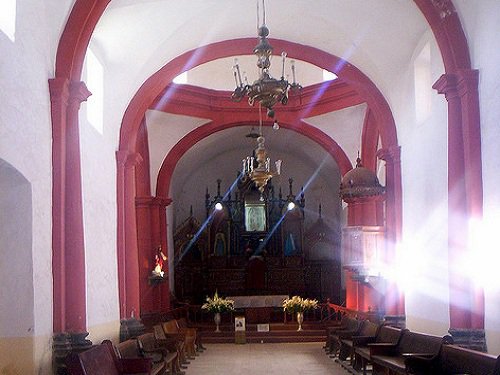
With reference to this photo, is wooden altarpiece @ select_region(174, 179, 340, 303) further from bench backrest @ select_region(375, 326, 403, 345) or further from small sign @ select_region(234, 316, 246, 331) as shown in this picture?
bench backrest @ select_region(375, 326, 403, 345)

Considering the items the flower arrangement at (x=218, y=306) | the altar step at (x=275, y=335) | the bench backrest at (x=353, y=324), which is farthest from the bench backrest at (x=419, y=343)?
the flower arrangement at (x=218, y=306)

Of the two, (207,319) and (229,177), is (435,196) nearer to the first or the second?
(207,319)

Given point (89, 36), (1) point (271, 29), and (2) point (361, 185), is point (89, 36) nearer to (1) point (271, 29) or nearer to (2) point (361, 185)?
(1) point (271, 29)

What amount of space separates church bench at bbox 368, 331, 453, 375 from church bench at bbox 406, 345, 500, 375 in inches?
6.0

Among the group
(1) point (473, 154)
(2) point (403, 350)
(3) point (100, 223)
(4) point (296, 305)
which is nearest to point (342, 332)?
(2) point (403, 350)

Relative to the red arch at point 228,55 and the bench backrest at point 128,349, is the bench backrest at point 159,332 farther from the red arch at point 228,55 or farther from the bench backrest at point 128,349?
the red arch at point 228,55

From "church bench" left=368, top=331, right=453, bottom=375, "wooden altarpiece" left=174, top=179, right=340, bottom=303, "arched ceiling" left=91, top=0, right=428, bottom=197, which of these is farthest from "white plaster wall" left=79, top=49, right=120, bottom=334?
"wooden altarpiece" left=174, top=179, right=340, bottom=303

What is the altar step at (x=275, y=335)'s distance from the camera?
1889 centimetres

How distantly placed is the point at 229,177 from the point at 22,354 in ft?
57.6

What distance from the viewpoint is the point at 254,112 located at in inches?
802

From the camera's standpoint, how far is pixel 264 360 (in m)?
14.6

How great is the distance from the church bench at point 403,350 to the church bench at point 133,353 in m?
3.25

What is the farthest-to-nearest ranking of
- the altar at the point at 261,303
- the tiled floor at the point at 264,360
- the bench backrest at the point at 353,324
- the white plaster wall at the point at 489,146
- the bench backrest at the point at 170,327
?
the altar at the point at 261,303 < the bench backrest at the point at 353,324 < the bench backrest at the point at 170,327 < the tiled floor at the point at 264,360 < the white plaster wall at the point at 489,146

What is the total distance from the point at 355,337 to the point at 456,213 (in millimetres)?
3894
